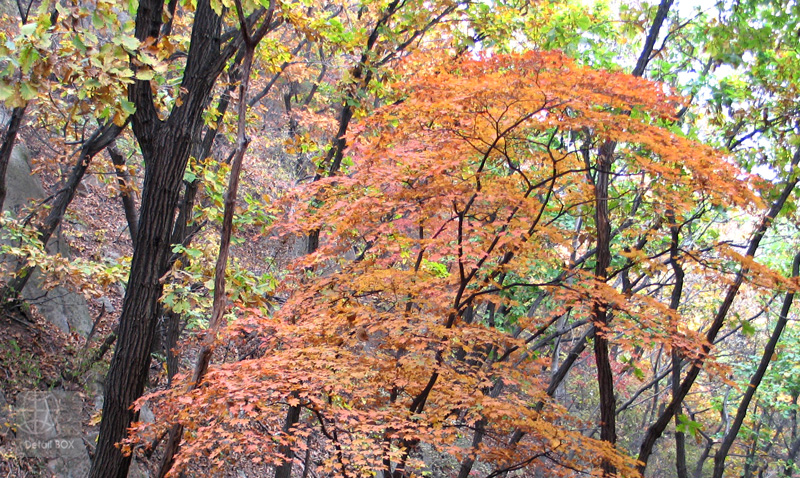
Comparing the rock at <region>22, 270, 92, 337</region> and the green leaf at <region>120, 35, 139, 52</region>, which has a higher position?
the green leaf at <region>120, 35, 139, 52</region>

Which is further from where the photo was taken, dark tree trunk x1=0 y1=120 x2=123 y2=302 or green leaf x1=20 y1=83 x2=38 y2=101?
dark tree trunk x1=0 y1=120 x2=123 y2=302

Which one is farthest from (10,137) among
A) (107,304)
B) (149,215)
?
(107,304)

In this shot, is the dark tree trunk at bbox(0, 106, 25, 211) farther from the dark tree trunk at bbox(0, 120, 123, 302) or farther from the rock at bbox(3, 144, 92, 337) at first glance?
the rock at bbox(3, 144, 92, 337)

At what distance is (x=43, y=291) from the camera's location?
841 centimetres

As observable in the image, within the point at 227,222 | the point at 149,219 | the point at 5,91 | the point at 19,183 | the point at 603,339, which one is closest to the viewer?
the point at 5,91

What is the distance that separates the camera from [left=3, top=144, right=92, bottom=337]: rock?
8322mm

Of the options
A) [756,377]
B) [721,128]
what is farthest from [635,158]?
[756,377]

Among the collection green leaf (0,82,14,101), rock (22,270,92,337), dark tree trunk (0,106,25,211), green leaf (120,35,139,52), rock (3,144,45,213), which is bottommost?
rock (22,270,92,337)

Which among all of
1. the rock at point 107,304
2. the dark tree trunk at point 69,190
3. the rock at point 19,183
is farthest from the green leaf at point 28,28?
the rock at point 107,304

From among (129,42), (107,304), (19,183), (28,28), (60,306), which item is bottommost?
(60,306)

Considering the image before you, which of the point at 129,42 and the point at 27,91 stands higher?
the point at 129,42

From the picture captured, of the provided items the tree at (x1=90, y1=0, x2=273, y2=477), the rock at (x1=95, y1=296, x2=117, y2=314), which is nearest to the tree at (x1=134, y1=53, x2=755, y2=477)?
the tree at (x1=90, y1=0, x2=273, y2=477)

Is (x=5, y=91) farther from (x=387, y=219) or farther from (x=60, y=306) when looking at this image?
(x=60, y=306)

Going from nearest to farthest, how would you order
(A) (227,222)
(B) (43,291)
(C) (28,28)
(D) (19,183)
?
(C) (28,28) → (A) (227,222) → (B) (43,291) → (D) (19,183)
